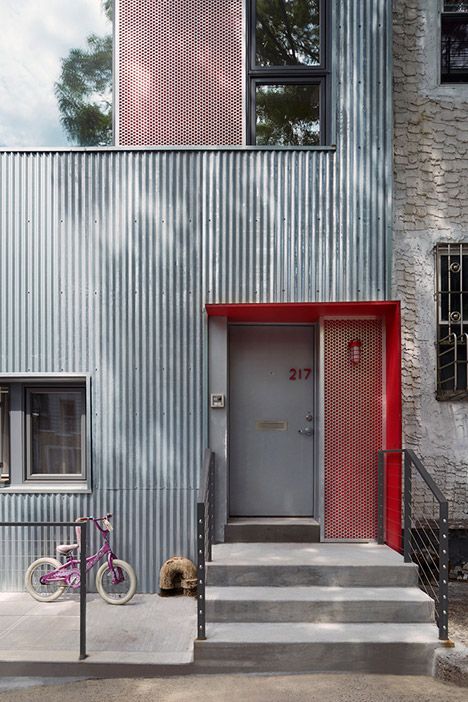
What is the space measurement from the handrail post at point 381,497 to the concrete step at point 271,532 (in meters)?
0.63

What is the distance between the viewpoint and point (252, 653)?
4699 mm

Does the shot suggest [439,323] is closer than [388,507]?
No

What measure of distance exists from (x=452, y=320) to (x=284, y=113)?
2.92m

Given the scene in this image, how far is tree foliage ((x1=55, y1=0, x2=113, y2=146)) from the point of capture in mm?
6488

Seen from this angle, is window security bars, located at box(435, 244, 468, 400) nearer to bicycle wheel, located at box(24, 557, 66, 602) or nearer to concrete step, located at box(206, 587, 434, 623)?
concrete step, located at box(206, 587, 434, 623)

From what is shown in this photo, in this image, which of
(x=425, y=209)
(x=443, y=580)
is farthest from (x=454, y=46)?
(x=443, y=580)

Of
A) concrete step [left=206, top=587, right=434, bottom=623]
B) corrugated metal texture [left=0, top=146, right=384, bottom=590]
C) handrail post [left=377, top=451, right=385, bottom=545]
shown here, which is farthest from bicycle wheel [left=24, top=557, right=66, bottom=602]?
handrail post [left=377, top=451, right=385, bottom=545]

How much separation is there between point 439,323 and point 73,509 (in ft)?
14.5

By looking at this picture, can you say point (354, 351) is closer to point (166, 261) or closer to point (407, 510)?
point (407, 510)

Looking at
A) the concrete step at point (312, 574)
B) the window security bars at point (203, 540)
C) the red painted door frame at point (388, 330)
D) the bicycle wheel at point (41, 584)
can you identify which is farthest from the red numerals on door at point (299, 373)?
the bicycle wheel at point (41, 584)

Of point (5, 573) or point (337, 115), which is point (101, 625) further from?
point (337, 115)

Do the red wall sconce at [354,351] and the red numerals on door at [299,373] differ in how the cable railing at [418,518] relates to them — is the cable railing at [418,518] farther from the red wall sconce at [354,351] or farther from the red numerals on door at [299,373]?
the red numerals on door at [299,373]

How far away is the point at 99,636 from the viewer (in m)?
5.09

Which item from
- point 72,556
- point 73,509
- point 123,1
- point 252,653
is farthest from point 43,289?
point 252,653
